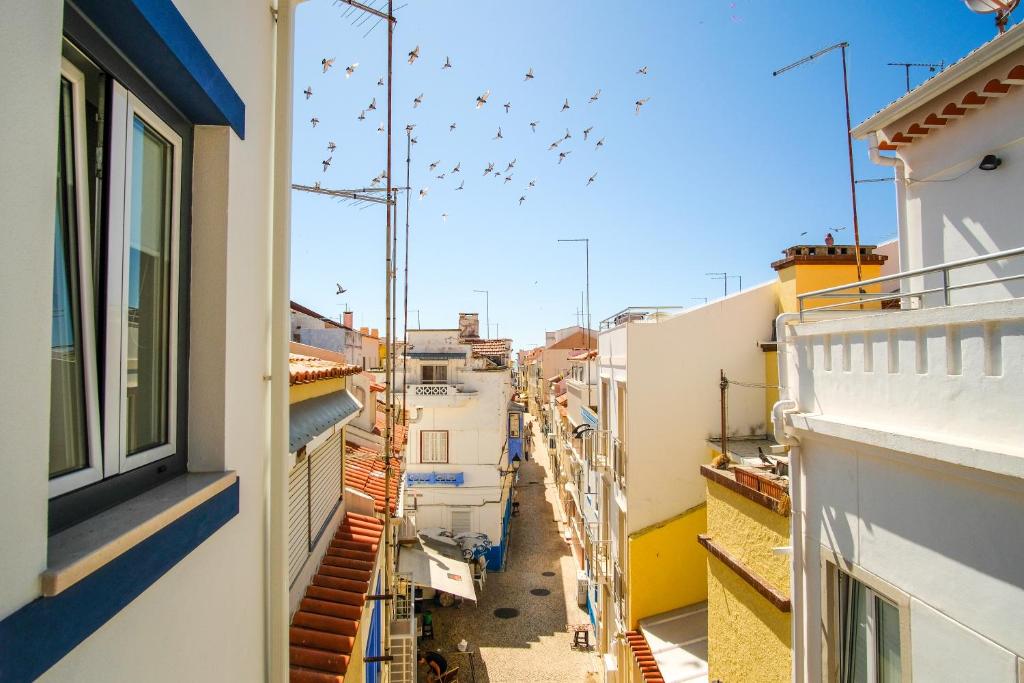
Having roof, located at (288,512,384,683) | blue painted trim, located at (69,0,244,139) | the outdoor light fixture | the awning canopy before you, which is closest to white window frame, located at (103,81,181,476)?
blue painted trim, located at (69,0,244,139)

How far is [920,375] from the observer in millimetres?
3529

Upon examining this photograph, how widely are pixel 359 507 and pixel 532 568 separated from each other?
1596 centimetres

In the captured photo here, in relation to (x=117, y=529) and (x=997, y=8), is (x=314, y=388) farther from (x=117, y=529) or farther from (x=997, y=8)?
(x=997, y=8)

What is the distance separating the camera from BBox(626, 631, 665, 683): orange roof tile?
931 centimetres

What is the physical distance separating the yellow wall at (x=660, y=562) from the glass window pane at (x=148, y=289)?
35.0ft

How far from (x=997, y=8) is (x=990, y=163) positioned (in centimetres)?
176

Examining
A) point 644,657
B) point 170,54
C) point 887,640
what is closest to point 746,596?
point 887,640

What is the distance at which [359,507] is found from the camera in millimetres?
9305

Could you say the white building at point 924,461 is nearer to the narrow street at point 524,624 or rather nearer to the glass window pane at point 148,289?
the glass window pane at point 148,289

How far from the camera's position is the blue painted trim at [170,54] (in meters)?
1.71

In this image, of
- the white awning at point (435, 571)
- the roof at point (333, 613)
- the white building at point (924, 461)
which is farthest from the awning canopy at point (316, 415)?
the white awning at point (435, 571)

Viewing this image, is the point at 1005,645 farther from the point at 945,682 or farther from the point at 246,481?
the point at 246,481

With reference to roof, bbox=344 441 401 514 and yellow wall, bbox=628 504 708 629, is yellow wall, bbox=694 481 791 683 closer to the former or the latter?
yellow wall, bbox=628 504 708 629

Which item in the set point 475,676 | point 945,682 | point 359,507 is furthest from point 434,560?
point 945,682
